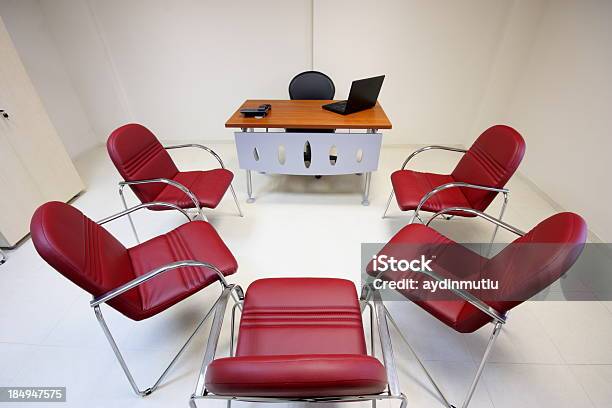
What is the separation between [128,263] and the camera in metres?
1.34

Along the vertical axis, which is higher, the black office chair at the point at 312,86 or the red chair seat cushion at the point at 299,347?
the black office chair at the point at 312,86

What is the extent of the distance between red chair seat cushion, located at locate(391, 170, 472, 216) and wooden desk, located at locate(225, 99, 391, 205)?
36 cm

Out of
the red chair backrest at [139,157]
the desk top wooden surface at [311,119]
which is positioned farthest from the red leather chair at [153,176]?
the desk top wooden surface at [311,119]

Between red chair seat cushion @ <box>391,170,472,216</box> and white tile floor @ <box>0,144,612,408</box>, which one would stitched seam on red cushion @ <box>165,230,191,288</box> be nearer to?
white tile floor @ <box>0,144,612,408</box>

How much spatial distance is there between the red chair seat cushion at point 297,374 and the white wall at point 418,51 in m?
3.23

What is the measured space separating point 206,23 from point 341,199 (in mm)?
2440

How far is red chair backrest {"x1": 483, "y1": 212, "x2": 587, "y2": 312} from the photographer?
2.76 ft


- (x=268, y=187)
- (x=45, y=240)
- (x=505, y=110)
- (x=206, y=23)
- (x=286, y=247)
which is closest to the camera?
(x=45, y=240)

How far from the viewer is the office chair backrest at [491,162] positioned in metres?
1.58

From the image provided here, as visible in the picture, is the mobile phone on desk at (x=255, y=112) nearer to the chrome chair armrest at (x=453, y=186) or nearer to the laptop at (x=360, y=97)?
the laptop at (x=360, y=97)

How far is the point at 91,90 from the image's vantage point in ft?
11.1

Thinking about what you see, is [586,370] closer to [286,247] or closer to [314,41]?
[286,247]

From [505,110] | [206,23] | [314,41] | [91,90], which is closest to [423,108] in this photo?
[505,110]

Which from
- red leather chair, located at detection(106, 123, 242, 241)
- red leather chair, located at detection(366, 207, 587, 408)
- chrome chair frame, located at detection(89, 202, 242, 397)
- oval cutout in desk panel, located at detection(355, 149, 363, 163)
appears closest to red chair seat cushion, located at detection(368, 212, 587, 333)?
red leather chair, located at detection(366, 207, 587, 408)
